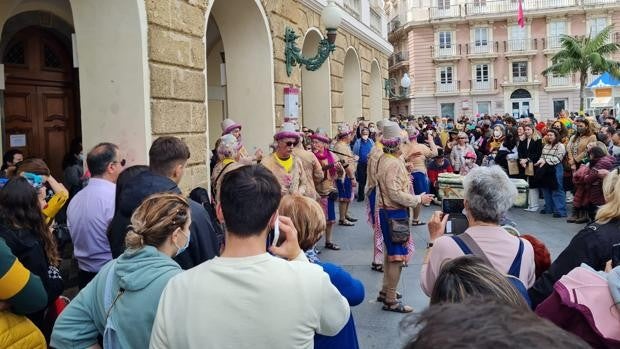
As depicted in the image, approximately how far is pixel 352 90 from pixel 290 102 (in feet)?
24.6

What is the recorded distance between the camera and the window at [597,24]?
4609 centimetres

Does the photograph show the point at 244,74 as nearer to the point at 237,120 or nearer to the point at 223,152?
the point at 237,120

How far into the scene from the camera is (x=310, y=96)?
13.6 meters

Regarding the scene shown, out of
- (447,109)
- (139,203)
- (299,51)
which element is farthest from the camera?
(447,109)

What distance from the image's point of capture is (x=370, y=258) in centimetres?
786

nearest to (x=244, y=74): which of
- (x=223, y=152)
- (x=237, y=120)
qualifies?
(x=237, y=120)

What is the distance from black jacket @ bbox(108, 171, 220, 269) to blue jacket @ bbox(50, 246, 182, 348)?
0.82 metres

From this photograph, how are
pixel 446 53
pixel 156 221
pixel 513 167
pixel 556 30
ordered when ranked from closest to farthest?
pixel 156 221, pixel 513 167, pixel 556 30, pixel 446 53

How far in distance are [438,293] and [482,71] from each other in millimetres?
49564

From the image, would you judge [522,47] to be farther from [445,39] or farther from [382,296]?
[382,296]

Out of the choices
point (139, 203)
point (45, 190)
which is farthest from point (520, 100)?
point (139, 203)

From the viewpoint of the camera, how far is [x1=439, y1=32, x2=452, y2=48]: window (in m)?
48.6

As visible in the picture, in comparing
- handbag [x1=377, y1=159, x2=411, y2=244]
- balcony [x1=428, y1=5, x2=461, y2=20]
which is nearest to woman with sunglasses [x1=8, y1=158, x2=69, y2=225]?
handbag [x1=377, y1=159, x2=411, y2=244]

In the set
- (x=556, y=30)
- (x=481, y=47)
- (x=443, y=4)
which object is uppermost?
(x=443, y=4)
